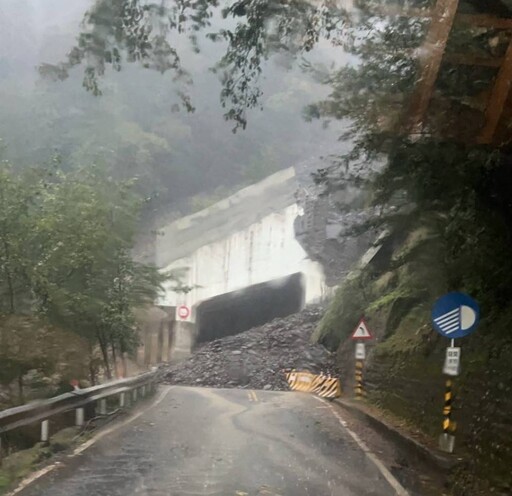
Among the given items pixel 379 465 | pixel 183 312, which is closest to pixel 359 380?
pixel 183 312

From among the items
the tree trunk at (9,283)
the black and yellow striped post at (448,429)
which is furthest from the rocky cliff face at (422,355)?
the tree trunk at (9,283)

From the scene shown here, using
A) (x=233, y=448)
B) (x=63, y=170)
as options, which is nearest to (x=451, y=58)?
(x=233, y=448)

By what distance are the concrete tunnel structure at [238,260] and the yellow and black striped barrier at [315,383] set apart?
2.20 m

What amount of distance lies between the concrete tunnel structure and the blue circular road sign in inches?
369

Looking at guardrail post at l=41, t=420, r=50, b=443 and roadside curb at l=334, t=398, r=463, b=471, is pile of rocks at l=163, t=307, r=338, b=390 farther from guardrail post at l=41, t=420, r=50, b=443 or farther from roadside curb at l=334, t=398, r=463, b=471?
guardrail post at l=41, t=420, r=50, b=443

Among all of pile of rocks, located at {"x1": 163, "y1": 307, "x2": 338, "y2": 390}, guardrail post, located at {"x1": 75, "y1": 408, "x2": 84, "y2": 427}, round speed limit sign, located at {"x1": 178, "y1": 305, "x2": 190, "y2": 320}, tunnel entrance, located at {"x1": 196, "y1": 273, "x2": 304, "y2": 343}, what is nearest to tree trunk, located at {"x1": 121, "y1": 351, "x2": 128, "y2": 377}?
round speed limit sign, located at {"x1": 178, "y1": 305, "x2": 190, "y2": 320}

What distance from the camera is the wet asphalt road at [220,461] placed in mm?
7215

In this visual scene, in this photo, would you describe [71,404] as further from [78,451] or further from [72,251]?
[72,251]

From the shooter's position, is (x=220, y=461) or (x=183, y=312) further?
(x=183, y=312)

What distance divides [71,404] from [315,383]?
12207mm

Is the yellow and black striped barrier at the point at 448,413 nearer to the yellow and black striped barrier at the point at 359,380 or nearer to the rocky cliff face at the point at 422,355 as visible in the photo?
the rocky cliff face at the point at 422,355

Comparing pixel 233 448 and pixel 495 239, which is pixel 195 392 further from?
pixel 495 239

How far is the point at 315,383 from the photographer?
21.8 meters

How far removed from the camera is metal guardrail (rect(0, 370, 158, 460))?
8242 millimetres
